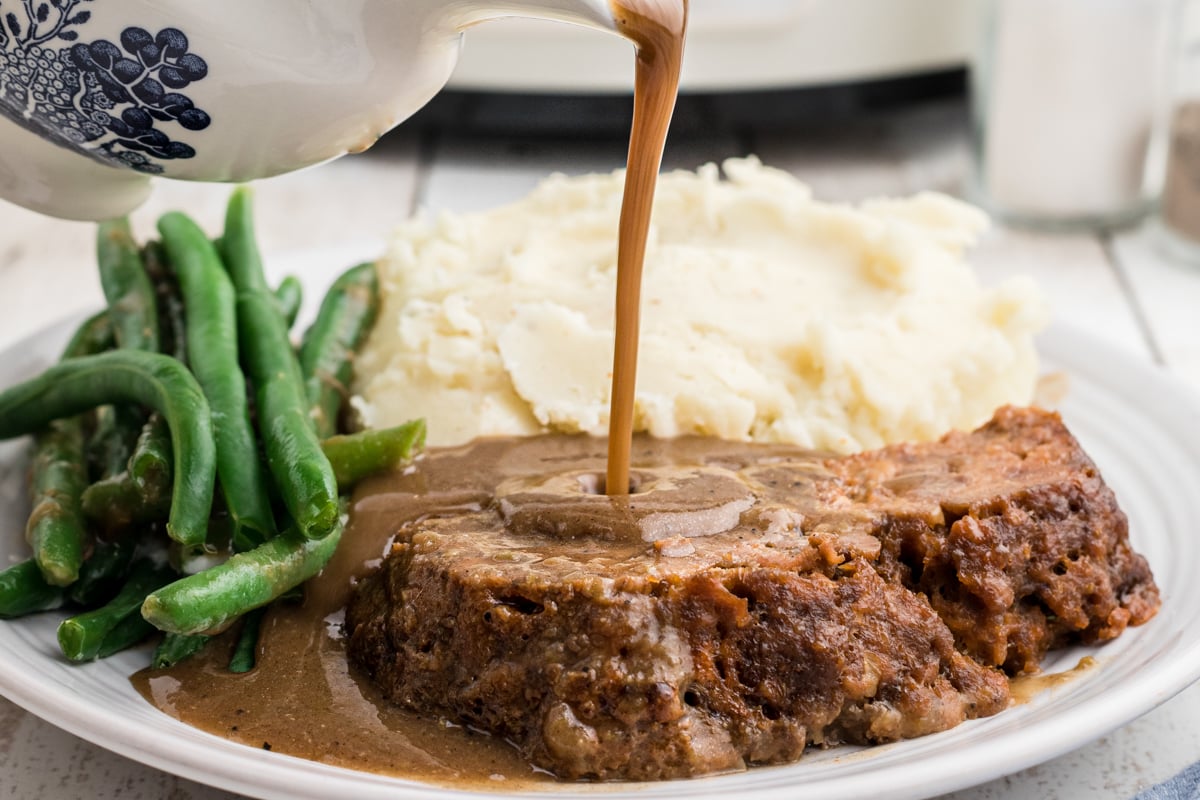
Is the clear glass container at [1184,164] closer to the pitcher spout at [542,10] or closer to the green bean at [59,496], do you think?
the pitcher spout at [542,10]

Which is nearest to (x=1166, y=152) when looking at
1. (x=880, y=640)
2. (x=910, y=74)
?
(x=910, y=74)

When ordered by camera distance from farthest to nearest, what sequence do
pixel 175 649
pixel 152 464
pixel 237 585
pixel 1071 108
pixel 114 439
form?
pixel 1071 108
pixel 114 439
pixel 152 464
pixel 175 649
pixel 237 585

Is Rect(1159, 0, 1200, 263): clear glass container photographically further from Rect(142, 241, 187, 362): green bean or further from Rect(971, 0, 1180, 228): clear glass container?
Rect(142, 241, 187, 362): green bean

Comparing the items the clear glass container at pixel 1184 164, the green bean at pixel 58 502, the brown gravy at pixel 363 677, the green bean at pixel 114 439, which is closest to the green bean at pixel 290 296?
the green bean at pixel 114 439

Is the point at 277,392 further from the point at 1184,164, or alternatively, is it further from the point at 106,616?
the point at 1184,164

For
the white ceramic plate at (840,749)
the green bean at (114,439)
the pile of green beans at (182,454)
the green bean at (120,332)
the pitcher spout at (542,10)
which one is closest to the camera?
the white ceramic plate at (840,749)

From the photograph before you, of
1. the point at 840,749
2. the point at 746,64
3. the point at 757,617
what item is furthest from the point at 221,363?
the point at 746,64
